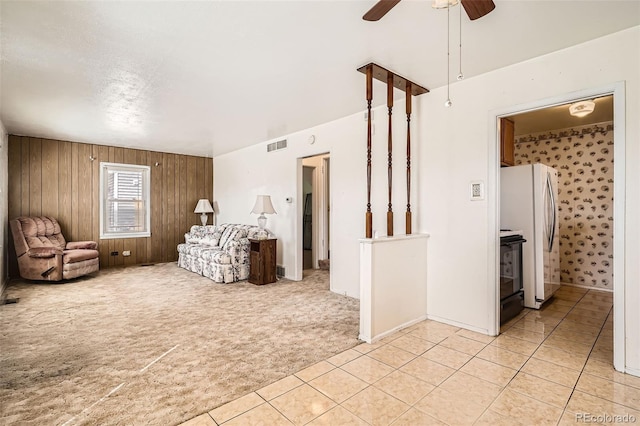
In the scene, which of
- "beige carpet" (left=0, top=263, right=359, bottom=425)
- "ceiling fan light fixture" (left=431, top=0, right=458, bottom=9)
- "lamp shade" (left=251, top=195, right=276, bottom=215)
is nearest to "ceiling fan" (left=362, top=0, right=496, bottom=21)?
"ceiling fan light fixture" (left=431, top=0, right=458, bottom=9)

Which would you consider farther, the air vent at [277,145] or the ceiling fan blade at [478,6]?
the air vent at [277,145]

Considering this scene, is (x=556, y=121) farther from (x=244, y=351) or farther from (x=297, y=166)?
(x=244, y=351)

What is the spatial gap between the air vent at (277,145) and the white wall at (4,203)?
4.03m

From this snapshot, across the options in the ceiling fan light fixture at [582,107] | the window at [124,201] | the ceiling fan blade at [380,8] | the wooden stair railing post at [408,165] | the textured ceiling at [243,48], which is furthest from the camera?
the window at [124,201]

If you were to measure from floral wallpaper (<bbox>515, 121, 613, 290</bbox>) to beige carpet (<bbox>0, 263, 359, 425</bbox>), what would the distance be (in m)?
3.73

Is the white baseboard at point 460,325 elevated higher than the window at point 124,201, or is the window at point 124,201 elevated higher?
the window at point 124,201

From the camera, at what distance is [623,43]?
231 cm

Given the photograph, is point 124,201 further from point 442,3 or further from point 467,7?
point 467,7

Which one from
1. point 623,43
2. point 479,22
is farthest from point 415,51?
point 623,43

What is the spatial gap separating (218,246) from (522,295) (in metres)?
4.90

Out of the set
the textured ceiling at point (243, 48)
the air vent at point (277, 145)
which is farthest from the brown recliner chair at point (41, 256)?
the air vent at point (277, 145)

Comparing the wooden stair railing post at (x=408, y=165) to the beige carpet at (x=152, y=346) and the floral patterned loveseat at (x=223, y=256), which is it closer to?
the beige carpet at (x=152, y=346)

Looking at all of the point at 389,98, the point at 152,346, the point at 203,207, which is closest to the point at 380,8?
the point at 389,98

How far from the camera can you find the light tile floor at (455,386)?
5.82 feet
